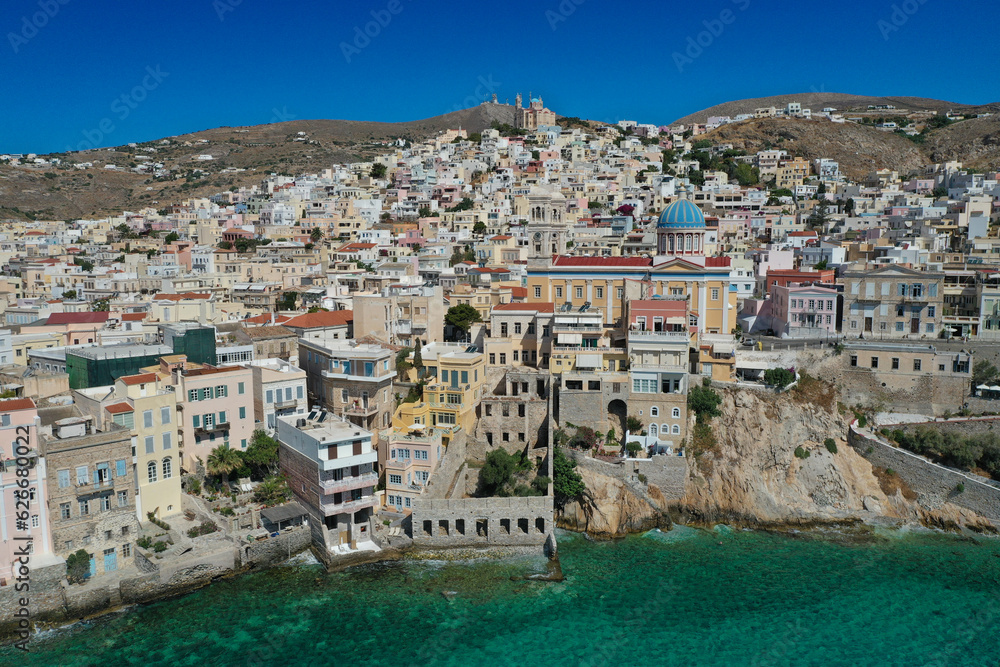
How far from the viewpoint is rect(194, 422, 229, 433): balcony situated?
3017cm

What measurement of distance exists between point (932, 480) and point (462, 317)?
23.4 metres

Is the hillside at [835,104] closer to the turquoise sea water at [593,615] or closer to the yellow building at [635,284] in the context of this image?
the yellow building at [635,284]

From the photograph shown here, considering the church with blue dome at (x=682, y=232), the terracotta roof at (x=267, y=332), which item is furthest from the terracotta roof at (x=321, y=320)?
the church with blue dome at (x=682, y=232)

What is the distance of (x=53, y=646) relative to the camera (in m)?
22.4

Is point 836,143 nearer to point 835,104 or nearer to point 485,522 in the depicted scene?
point 835,104

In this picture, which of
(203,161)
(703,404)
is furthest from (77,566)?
(203,161)

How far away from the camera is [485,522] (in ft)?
93.5

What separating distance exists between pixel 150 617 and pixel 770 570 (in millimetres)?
20487

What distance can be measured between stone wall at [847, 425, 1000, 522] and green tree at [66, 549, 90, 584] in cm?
2987

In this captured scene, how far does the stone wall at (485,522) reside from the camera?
28.1m

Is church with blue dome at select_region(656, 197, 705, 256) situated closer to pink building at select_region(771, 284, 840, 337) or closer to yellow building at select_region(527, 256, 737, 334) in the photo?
yellow building at select_region(527, 256, 737, 334)

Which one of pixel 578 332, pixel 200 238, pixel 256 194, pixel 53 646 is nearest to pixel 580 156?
pixel 256 194

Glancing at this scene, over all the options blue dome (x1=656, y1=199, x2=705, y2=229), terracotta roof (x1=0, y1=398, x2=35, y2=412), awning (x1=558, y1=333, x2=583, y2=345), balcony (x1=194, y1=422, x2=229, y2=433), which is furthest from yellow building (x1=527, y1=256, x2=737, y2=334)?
terracotta roof (x1=0, y1=398, x2=35, y2=412)

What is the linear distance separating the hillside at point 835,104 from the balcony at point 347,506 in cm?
14541
